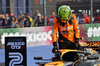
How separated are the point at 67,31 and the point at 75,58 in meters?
1.00

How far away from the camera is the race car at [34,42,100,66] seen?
686 cm


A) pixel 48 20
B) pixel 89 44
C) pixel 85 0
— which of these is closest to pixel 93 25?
pixel 85 0

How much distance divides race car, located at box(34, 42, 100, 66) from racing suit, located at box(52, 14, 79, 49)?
0.33 meters

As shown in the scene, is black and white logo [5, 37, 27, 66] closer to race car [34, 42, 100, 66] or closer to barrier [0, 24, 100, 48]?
race car [34, 42, 100, 66]

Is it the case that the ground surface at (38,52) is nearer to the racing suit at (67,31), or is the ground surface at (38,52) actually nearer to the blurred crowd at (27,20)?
the blurred crowd at (27,20)

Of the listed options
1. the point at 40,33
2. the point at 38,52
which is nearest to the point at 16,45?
the point at 38,52

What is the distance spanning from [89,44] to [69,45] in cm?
65

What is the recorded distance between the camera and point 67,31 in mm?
8727

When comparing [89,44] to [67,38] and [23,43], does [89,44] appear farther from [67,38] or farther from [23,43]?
[23,43]

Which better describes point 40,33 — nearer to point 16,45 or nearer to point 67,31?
point 67,31

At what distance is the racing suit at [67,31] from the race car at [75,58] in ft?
1.10

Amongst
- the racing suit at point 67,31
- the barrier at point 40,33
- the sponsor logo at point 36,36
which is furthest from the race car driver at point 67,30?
the sponsor logo at point 36,36

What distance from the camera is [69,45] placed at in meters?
8.75

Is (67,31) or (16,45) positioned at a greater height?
(67,31)
